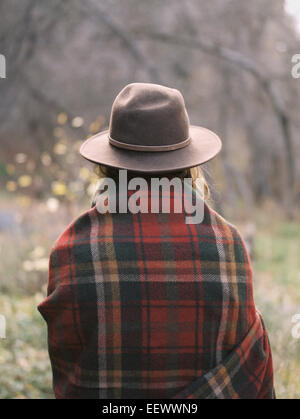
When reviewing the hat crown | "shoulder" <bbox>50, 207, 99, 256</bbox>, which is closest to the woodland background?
the hat crown

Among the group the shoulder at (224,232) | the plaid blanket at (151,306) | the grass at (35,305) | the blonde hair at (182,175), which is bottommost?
the grass at (35,305)

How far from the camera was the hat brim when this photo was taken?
185 centimetres

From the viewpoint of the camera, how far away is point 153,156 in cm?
189

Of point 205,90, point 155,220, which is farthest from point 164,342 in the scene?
point 205,90

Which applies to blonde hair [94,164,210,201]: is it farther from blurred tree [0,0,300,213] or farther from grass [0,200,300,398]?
blurred tree [0,0,300,213]

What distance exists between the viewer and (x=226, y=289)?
6.22 feet

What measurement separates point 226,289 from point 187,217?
0.31 m

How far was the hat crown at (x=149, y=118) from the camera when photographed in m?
1.91

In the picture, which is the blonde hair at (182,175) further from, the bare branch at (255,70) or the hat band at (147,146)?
the bare branch at (255,70)

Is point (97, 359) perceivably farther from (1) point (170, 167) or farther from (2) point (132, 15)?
(2) point (132, 15)

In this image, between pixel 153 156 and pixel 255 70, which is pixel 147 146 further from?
pixel 255 70

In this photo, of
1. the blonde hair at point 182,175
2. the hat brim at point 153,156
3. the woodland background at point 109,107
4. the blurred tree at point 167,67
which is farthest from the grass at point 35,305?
the hat brim at point 153,156

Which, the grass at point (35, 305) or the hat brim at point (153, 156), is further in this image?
the grass at point (35, 305)

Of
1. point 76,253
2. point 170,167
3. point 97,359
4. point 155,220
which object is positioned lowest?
point 97,359
